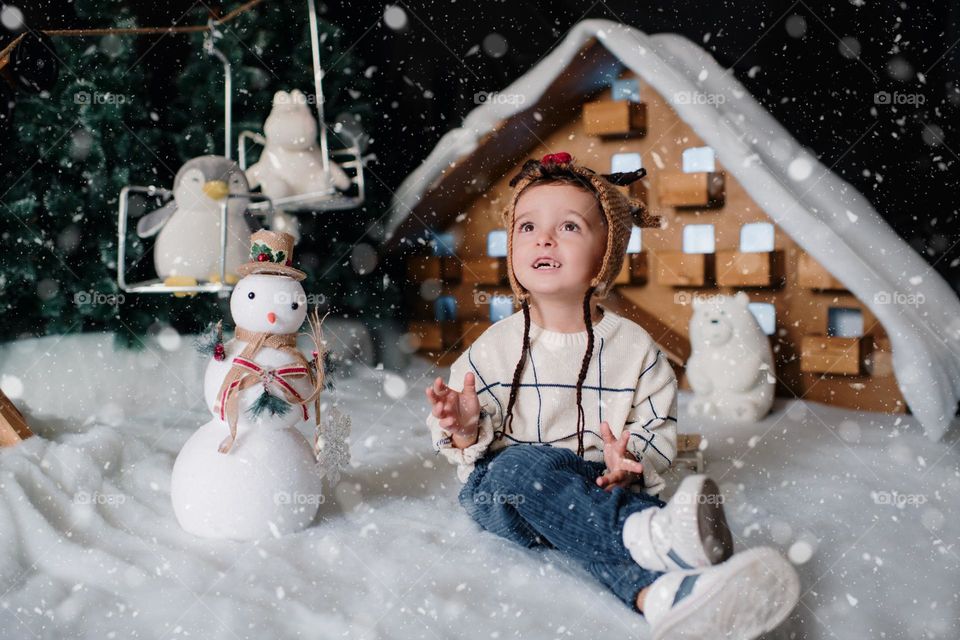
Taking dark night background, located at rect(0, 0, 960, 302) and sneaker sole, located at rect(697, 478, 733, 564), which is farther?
dark night background, located at rect(0, 0, 960, 302)

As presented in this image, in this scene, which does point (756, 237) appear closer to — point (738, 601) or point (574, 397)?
point (574, 397)

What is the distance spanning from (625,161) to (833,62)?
67cm

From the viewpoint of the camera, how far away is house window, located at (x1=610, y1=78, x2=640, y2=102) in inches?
98.9

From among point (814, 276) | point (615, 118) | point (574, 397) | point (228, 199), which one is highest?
point (615, 118)

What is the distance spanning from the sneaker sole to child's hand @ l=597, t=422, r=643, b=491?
7.1 inches

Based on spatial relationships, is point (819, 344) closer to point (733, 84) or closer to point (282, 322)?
point (733, 84)

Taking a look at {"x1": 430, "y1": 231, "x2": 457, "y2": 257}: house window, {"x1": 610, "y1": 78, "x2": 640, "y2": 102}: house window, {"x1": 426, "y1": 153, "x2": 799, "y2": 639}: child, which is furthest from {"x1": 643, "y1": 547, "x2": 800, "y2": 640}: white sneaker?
{"x1": 430, "y1": 231, "x2": 457, "y2": 257}: house window

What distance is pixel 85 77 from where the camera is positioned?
2295mm

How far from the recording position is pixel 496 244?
2.81m

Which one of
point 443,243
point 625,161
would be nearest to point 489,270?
point 443,243

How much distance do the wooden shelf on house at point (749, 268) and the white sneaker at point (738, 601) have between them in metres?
1.49

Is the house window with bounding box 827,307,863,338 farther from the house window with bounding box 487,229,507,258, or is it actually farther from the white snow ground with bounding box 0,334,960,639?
the house window with bounding box 487,229,507,258

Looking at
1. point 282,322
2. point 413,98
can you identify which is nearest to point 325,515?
point 282,322

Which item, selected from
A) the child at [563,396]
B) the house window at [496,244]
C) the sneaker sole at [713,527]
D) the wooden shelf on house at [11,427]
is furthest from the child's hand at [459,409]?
the house window at [496,244]
